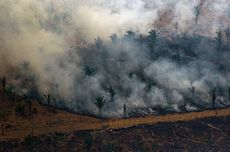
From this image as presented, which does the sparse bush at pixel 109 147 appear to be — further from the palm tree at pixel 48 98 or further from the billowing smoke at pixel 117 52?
the palm tree at pixel 48 98

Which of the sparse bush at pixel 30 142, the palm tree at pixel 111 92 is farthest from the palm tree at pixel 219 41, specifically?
the sparse bush at pixel 30 142

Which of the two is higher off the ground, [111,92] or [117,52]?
[117,52]

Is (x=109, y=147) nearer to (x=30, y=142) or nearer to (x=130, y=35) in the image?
(x=30, y=142)

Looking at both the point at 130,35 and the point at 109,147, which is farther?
the point at 130,35

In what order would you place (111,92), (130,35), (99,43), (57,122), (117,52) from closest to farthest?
(57,122) < (111,92) < (117,52) < (99,43) < (130,35)

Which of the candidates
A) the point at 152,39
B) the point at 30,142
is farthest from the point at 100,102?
the point at 152,39

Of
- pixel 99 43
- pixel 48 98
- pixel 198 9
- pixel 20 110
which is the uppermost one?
pixel 198 9

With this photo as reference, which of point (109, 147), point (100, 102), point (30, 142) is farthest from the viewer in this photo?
point (100, 102)
